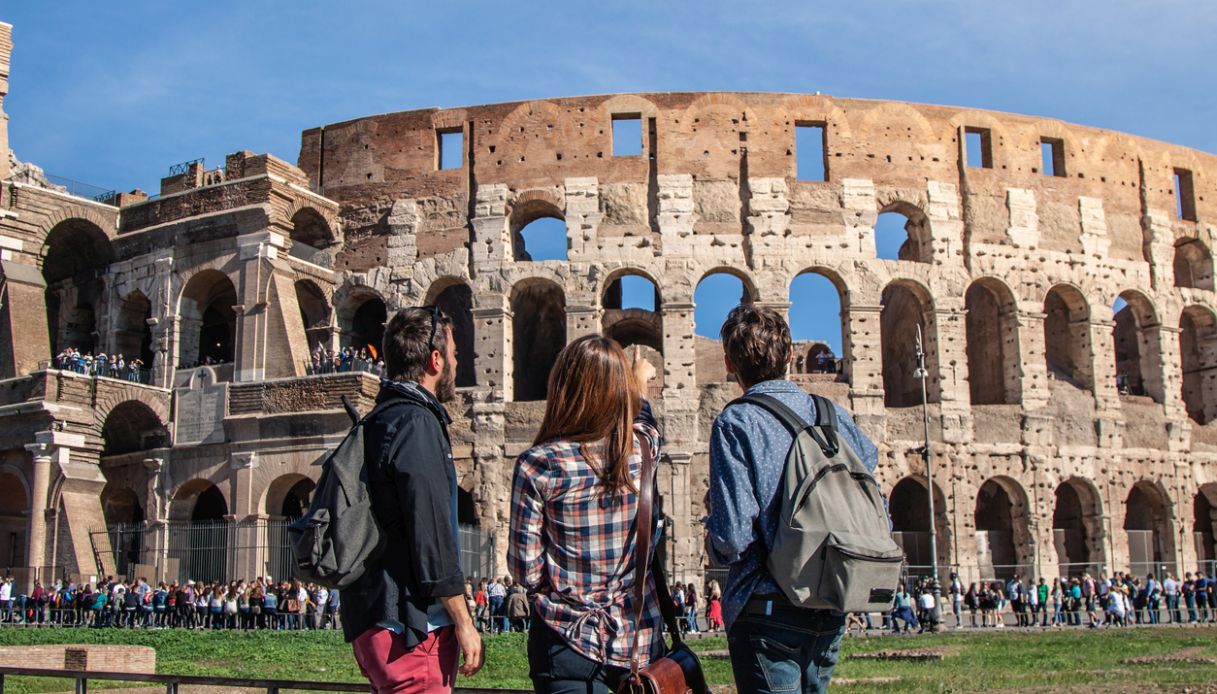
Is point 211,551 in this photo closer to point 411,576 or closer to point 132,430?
point 132,430

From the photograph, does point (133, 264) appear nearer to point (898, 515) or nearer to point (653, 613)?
point (898, 515)

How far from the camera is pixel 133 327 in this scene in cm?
2847

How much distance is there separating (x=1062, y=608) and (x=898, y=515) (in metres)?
6.28

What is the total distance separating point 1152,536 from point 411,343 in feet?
90.5

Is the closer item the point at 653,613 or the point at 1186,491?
the point at 653,613

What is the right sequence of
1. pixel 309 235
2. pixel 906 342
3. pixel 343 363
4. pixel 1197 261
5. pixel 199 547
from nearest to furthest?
pixel 199 547
pixel 343 363
pixel 309 235
pixel 906 342
pixel 1197 261

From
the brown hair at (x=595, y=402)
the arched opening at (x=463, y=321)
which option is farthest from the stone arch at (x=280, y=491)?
the brown hair at (x=595, y=402)

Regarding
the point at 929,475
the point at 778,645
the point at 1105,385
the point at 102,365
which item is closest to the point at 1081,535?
the point at 1105,385

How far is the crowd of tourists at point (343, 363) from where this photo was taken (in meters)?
25.1

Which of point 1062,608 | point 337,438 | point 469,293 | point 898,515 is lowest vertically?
point 1062,608

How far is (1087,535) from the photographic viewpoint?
89.1ft

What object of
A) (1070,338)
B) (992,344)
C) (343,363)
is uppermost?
(1070,338)

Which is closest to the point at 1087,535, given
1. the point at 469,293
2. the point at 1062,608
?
the point at 1062,608

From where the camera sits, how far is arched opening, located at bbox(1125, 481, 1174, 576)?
2709 centimetres
